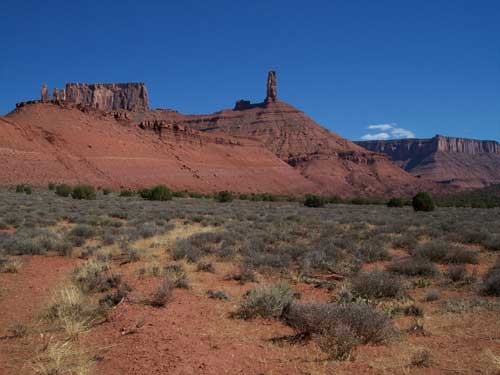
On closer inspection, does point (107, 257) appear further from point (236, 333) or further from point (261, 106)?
point (261, 106)

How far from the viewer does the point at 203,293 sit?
769 centimetres

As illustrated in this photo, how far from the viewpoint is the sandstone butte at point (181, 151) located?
5756 centimetres

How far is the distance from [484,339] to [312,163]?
99414 millimetres

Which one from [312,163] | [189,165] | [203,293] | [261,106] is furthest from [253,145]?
[203,293]

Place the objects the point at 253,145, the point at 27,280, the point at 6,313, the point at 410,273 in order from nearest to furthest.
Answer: the point at 6,313, the point at 27,280, the point at 410,273, the point at 253,145

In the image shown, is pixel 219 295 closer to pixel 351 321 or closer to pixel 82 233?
pixel 351 321

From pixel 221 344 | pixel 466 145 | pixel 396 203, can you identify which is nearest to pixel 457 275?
pixel 221 344

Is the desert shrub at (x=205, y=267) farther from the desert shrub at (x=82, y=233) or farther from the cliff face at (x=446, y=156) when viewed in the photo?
the cliff face at (x=446, y=156)

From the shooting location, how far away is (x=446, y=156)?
170m

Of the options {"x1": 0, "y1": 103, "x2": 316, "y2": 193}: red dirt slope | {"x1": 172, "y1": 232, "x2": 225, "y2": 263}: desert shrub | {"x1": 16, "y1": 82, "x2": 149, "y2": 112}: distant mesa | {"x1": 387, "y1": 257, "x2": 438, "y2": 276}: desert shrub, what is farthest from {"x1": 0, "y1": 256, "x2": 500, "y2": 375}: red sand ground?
{"x1": 16, "y1": 82, "x2": 149, "y2": 112}: distant mesa

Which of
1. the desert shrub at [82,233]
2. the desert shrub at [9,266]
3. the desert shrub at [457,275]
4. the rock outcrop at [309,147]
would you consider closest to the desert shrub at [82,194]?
the desert shrub at [82,233]

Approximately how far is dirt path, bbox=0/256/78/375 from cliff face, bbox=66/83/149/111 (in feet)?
429

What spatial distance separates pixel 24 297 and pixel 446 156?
7308 inches

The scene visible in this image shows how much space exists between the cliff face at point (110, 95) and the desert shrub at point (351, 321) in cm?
13597
